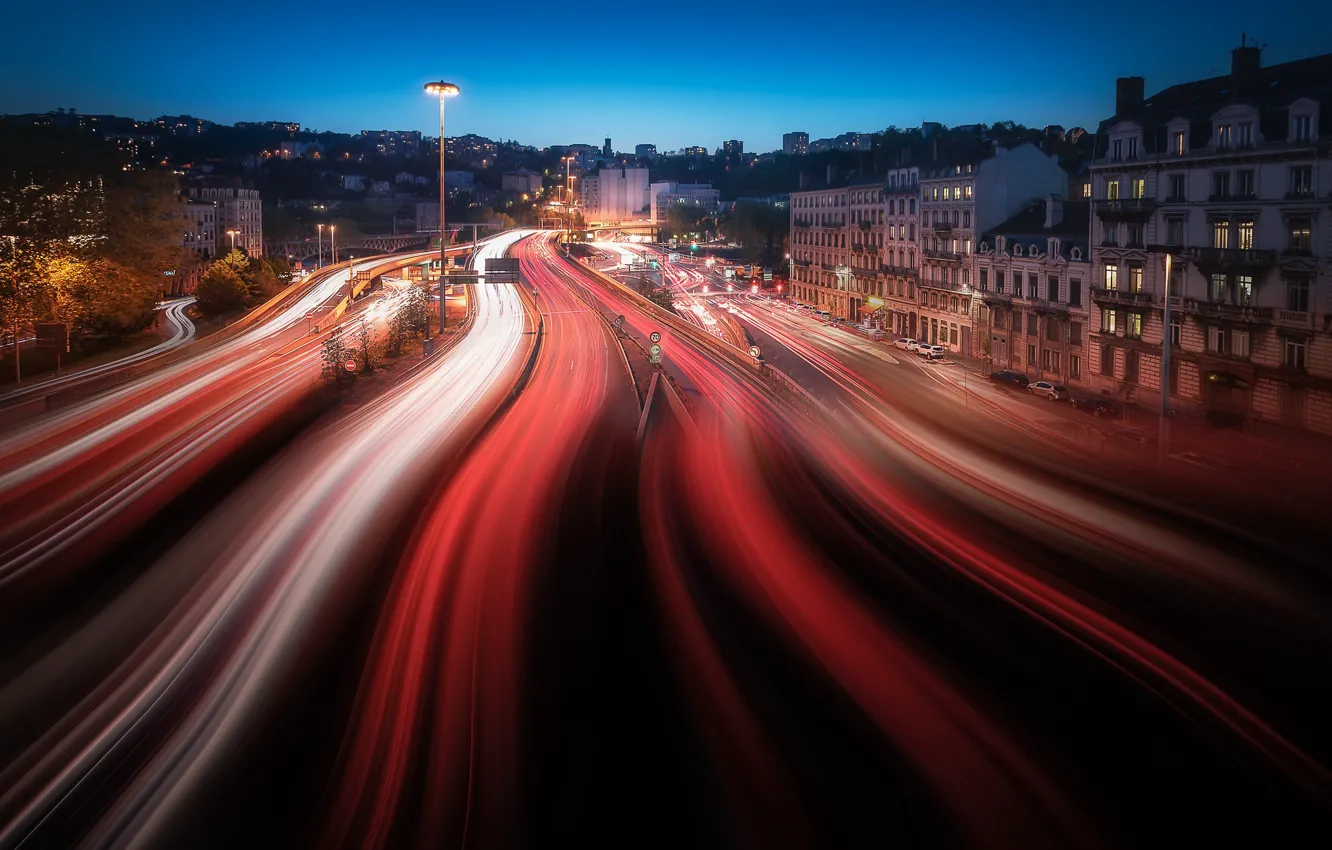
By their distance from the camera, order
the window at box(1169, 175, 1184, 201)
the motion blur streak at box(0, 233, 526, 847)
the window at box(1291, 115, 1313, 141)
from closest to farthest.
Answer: the motion blur streak at box(0, 233, 526, 847) → the window at box(1291, 115, 1313, 141) → the window at box(1169, 175, 1184, 201)

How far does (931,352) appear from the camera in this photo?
42812mm

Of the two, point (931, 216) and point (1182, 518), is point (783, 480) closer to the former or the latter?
point (1182, 518)

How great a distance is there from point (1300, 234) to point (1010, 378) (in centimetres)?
1122

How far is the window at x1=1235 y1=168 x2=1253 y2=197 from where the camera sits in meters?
27.2

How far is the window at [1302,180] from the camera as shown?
2534 centimetres

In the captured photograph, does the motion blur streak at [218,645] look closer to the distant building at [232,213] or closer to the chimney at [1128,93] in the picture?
the chimney at [1128,93]

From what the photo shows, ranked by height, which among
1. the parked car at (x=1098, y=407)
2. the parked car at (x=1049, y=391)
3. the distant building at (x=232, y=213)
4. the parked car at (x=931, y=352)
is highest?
the distant building at (x=232, y=213)

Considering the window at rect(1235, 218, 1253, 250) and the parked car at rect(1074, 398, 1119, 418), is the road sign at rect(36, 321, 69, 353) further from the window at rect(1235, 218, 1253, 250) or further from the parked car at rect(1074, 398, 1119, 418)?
the window at rect(1235, 218, 1253, 250)

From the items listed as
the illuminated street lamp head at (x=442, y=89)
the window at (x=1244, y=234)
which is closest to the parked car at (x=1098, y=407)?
the window at (x=1244, y=234)

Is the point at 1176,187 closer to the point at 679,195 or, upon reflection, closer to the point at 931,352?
the point at 931,352

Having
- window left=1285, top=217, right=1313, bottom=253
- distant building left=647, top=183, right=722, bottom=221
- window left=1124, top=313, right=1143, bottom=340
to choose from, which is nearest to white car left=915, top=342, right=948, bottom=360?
window left=1124, top=313, right=1143, bottom=340

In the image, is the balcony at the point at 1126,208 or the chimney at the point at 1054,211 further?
the chimney at the point at 1054,211

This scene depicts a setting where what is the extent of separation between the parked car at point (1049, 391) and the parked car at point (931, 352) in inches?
347

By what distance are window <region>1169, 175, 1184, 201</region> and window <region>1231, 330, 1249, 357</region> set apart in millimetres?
5006
